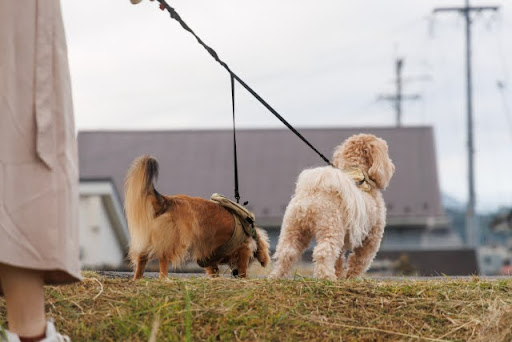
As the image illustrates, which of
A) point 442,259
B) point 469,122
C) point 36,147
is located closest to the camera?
point 36,147

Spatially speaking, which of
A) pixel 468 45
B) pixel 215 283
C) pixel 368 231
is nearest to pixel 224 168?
pixel 468 45

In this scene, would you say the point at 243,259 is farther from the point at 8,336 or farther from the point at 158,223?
the point at 8,336

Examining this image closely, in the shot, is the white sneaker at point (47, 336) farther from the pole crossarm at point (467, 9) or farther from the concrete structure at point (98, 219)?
the pole crossarm at point (467, 9)

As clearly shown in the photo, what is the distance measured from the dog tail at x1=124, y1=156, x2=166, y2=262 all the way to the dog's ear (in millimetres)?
1899

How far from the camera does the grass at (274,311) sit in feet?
12.6

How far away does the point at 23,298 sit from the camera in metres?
3.33

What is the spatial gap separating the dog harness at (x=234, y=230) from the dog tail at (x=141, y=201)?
0.61 metres

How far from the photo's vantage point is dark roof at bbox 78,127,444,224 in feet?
Result: 85.3

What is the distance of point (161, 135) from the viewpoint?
27.3 meters

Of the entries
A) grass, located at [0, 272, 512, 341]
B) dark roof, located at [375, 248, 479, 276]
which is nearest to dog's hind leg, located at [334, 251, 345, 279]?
grass, located at [0, 272, 512, 341]

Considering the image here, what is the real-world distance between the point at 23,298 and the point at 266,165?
78.3ft

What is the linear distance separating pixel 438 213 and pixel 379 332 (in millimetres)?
22729

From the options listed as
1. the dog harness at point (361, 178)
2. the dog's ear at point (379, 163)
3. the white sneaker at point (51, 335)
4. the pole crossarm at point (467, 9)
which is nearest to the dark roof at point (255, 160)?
the pole crossarm at point (467, 9)

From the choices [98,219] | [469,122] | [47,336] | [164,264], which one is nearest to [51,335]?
[47,336]
